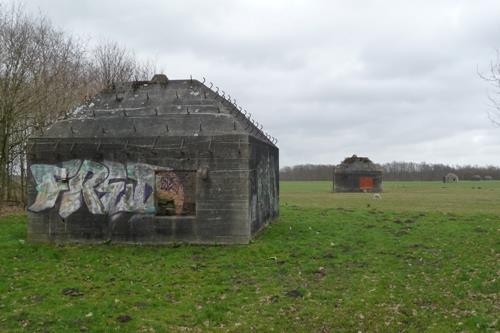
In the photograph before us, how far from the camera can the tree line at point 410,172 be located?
136875mm

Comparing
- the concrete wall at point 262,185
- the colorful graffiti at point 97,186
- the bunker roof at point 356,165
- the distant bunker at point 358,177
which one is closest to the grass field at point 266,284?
the concrete wall at point 262,185

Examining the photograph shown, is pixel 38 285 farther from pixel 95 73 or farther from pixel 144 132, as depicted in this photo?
pixel 95 73

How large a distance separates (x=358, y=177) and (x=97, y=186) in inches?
1693

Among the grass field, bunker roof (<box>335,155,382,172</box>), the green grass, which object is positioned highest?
bunker roof (<box>335,155,382,172</box>)

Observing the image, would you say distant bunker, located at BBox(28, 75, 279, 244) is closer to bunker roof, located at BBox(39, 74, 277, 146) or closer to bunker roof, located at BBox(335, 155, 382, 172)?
bunker roof, located at BBox(39, 74, 277, 146)

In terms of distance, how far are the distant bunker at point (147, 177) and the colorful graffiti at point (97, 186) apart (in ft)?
0.10

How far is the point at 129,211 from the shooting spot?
619 inches

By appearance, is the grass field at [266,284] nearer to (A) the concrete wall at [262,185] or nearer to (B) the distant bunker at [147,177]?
(B) the distant bunker at [147,177]

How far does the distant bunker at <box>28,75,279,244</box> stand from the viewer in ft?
50.6

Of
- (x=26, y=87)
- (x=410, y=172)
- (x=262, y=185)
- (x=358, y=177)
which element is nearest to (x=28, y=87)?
(x=26, y=87)

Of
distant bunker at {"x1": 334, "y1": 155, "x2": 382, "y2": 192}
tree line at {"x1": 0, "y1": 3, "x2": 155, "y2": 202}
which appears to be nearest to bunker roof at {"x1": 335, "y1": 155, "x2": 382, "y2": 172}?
distant bunker at {"x1": 334, "y1": 155, "x2": 382, "y2": 192}

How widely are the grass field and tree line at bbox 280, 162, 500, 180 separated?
117045 millimetres

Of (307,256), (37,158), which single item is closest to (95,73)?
(37,158)

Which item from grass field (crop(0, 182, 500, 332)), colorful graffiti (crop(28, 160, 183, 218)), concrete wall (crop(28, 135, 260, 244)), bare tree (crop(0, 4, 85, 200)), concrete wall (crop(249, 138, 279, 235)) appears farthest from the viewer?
bare tree (crop(0, 4, 85, 200))
